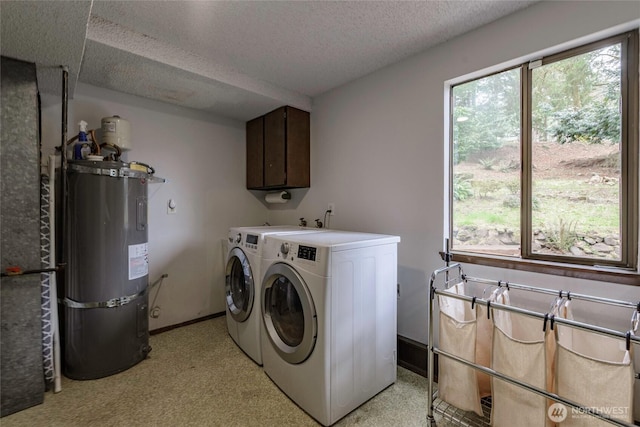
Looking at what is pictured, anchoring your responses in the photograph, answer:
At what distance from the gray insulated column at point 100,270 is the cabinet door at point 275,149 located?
1217 mm

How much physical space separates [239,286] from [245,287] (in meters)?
0.18

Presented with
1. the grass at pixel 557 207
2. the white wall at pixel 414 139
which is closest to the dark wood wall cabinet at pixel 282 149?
the white wall at pixel 414 139

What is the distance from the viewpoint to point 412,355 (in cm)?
197

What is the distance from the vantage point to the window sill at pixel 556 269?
1270 millimetres

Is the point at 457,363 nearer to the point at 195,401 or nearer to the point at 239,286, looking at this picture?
the point at 195,401

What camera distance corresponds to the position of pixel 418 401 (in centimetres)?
165

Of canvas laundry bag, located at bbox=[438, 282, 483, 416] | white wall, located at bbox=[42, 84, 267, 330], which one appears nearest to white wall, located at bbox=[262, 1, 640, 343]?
canvas laundry bag, located at bbox=[438, 282, 483, 416]

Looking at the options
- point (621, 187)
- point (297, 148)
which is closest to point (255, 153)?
point (297, 148)

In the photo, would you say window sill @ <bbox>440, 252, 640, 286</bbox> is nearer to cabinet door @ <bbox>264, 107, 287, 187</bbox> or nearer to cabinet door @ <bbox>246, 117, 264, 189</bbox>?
cabinet door @ <bbox>264, 107, 287, 187</bbox>

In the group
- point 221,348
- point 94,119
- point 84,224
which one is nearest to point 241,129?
point 94,119

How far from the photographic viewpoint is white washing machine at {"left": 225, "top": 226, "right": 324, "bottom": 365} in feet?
6.52

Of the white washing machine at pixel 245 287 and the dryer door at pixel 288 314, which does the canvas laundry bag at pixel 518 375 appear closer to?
the dryer door at pixel 288 314

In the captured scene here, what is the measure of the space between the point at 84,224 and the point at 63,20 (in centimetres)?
118

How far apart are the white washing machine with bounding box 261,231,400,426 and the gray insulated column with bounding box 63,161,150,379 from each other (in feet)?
3.38
